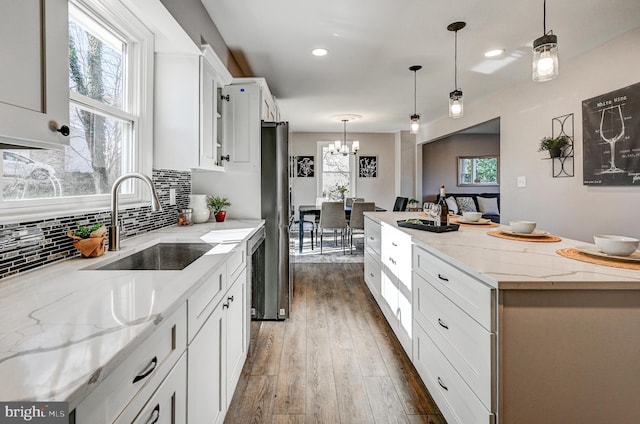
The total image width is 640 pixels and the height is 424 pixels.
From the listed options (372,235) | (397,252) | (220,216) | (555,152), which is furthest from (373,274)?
(555,152)

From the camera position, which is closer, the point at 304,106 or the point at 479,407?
the point at 479,407

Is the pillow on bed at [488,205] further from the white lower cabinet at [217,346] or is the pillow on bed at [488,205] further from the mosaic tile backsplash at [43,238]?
the mosaic tile backsplash at [43,238]

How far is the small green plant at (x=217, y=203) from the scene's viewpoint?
2.95 m

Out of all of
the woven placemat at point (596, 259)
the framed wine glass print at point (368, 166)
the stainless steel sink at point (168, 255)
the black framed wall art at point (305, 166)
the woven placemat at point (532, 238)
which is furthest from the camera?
the framed wine glass print at point (368, 166)

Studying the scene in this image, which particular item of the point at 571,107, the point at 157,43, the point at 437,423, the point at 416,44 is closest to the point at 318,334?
the point at 437,423

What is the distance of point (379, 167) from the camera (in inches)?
335

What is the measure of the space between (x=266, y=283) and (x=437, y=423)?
175 centimetres

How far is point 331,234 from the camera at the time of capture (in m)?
7.92

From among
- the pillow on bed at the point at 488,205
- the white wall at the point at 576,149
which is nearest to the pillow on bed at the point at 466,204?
the pillow on bed at the point at 488,205

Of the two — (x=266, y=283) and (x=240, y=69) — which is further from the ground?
(x=240, y=69)

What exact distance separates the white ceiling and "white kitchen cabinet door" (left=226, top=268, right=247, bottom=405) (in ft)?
6.62

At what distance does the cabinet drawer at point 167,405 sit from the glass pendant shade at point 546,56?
6.93ft

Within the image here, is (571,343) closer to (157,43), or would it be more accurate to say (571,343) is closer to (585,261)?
(585,261)

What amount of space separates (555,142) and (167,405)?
4.24 meters
